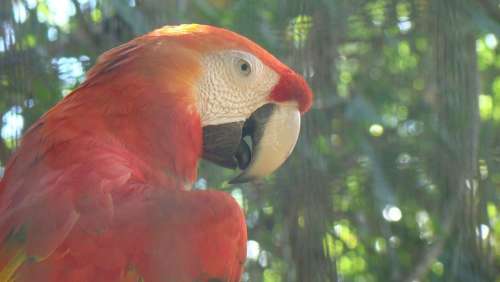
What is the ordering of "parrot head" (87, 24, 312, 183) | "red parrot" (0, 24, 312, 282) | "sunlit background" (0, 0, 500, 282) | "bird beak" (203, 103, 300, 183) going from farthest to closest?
"bird beak" (203, 103, 300, 183) → "parrot head" (87, 24, 312, 183) → "red parrot" (0, 24, 312, 282) → "sunlit background" (0, 0, 500, 282)

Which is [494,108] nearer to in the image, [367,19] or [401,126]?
[401,126]

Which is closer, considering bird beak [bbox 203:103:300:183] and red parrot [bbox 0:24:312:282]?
red parrot [bbox 0:24:312:282]

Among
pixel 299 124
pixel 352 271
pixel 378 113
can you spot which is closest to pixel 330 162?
pixel 299 124

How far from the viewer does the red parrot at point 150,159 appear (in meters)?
0.89

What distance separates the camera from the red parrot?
0.89 m

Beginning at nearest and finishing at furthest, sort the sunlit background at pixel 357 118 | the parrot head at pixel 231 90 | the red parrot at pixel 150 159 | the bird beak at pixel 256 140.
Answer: the sunlit background at pixel 357 118 < the red parrot at pixel 150 159 < the parrot head at pixel 231 90 < the bird beak at pixel 256 140

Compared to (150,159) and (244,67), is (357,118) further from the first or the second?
(150,159)

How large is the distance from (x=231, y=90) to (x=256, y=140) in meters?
0.09

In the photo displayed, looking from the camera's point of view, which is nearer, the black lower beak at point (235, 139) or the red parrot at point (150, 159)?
the red parrot at point (150, 159)

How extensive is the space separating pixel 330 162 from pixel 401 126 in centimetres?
41

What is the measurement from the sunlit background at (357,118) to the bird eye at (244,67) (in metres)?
0.06

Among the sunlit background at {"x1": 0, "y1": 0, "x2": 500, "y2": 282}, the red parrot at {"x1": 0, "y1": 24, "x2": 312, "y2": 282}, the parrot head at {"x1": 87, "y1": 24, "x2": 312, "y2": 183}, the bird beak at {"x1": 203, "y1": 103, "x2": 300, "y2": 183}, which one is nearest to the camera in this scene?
Result: the sunlit background at {"x1": 0, "y1": 0, "x2": 500, "y2": 282}

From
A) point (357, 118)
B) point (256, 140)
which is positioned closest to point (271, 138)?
point (256, 140)

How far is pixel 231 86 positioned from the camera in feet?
4.15
